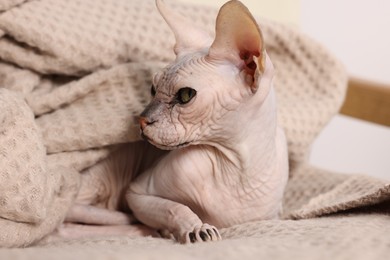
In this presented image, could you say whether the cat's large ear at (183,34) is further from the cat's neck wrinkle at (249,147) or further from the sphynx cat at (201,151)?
the cat's neck wrinkle at (249,147)

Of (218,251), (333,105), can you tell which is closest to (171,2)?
(333,105)

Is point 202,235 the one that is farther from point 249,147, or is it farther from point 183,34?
point 183,34

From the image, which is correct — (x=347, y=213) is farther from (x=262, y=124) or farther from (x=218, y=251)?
(x=218, y=251)

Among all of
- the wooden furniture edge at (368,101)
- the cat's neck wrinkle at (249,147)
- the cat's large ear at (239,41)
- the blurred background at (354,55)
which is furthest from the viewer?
the blurred background at (354,55)

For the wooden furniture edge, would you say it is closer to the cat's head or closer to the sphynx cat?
the sphynx cat

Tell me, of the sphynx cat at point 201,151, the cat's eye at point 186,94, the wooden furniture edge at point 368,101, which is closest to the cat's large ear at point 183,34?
the sphynx cat at point 201,151

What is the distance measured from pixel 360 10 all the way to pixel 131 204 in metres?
1.21

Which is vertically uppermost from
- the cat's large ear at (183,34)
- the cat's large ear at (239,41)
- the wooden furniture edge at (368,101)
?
the cat's large ear at (239,41)

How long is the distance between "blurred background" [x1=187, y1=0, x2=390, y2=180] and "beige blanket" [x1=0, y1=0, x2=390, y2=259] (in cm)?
65

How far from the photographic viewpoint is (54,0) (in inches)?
42.2

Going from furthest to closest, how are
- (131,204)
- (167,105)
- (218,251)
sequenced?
(131,204) → (167,105) → (218,251)

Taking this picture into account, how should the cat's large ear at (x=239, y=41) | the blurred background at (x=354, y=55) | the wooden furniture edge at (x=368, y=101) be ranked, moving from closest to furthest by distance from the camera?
the cat's large ear at (x=239, y=41) < the wooden furniture edge at (x=368, y=101) < the blurred background at (x=354, y=55)

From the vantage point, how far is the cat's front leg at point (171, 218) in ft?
2.76

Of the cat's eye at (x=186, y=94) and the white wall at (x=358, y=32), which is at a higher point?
the cat's eye at (x=186, y=94)
